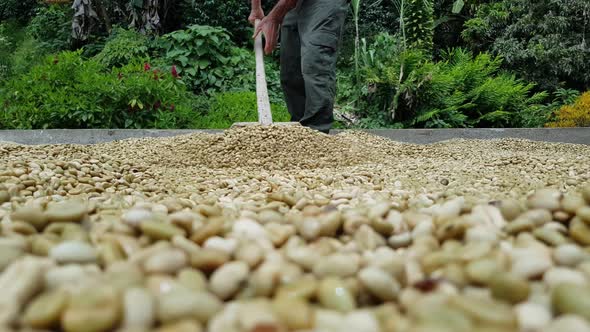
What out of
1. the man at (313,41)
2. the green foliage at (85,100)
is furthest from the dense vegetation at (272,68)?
the man at (313,41)

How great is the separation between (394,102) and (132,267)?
16.6ft

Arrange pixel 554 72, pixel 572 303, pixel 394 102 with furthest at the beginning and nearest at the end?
pixel 554 72 < pixel 394 102 < pixel 572 303

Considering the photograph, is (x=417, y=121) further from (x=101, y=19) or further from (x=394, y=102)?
(x=101, y=19)

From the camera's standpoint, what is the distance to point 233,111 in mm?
5445

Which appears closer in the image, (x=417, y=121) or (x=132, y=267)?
(x=132, y=267)

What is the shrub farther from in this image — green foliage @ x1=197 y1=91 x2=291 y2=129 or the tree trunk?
the tree trunk

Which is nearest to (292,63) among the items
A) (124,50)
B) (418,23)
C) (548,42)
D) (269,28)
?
(269,28)

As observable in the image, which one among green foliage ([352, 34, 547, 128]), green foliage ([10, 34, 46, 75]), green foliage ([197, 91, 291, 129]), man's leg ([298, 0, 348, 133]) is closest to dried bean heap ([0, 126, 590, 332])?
man's leg ([298, 0, 348, 133])

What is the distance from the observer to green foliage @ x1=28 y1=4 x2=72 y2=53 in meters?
8.88

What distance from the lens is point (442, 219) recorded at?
2.78 feet

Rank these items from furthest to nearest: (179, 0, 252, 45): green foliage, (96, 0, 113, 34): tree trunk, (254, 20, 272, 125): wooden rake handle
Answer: (96, 0, 113, 34): tree trunk, (179, 0, 252, 45): green foliage, (254, 20, 272, 125): wooden rake handle

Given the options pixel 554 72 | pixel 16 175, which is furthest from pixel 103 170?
pixel 554 72

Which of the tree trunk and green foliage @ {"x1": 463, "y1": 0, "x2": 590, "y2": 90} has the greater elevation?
the tree trunk

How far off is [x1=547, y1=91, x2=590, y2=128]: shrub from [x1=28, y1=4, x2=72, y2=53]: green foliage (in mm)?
7890
